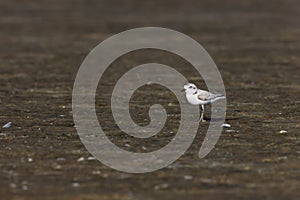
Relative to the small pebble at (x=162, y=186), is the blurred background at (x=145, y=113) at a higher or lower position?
higher

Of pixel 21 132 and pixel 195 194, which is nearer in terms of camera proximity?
pixel 195 194

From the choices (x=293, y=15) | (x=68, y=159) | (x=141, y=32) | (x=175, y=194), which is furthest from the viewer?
(x=293, y=15)

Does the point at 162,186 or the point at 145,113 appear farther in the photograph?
the point at 145,113

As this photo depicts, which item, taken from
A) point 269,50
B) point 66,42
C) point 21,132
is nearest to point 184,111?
point 21,132

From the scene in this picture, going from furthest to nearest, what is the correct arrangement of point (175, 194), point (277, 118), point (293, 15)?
point (293, 15) → point (277, 118) → point (175, 194)

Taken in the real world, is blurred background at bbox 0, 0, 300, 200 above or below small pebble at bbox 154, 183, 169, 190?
above

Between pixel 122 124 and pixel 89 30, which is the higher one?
pixel 89 30

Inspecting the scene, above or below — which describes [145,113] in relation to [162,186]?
above

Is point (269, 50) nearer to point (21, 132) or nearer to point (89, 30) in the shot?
point (89, 30)
